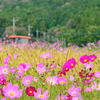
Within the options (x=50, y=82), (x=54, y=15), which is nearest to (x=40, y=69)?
(x=50, y=82)

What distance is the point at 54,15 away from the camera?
66500 millimetres

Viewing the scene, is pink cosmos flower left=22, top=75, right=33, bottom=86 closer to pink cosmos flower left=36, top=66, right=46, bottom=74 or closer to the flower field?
the flower field

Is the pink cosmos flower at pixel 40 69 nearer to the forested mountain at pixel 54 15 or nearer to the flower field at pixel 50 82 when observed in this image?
the flower field at pixel 50 82

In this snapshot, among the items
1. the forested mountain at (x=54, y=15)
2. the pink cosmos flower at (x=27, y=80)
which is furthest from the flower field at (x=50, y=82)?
the forested mountain at (x=54, y=15)

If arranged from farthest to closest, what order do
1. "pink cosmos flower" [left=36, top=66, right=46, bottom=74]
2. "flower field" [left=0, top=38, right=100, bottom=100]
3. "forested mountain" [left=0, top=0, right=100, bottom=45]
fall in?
"forested mountain" [left=0, top=0, right=100, bottom=45], "pink cosmos flower" [left=36, top=66, right=46, bottom=74], "flower field" [left=0, top=38, right=100, bottom=100]

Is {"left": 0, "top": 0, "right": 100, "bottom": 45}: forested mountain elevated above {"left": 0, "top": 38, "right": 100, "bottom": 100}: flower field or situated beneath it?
elevated above

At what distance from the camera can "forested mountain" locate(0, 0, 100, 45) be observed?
51656 millimetres

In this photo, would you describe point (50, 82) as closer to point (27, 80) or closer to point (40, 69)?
point (27, 80)

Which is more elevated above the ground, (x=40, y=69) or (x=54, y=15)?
(x=54, y=15)

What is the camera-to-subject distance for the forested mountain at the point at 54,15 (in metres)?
51.7

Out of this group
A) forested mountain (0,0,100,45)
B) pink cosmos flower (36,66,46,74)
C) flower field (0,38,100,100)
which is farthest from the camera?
forested mountain (0,0,100,45)

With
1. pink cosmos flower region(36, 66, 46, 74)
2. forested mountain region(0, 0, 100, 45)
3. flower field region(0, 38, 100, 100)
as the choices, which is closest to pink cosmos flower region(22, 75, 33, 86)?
flower field region(0, 38, 100, 100)

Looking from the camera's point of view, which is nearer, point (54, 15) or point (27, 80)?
point (27, 80)

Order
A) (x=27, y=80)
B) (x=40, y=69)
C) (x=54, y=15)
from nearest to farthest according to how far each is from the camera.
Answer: (x=27, y=80), (x=40, y=69), (x=54, y=15)
